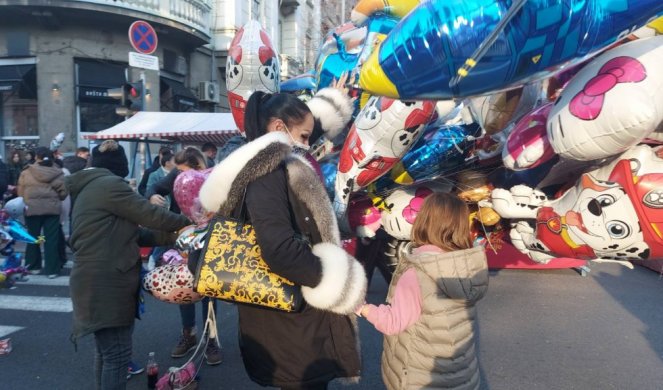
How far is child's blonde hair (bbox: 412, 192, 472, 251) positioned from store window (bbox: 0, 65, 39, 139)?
13.3 metres

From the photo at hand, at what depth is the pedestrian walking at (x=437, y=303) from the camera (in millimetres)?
1741

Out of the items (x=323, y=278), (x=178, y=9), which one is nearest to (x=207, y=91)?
(x=178, y=9)

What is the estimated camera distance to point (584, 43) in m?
1.76

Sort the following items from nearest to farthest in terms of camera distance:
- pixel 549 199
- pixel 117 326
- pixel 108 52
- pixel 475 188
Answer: pixel 117 326 < pixel 549 199 < pixel 475 188 < pixel 108 52

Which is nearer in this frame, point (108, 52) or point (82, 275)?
point (82, 275)

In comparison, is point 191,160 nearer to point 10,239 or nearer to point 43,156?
point 10,239

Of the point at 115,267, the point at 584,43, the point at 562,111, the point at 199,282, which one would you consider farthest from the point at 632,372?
the point at 115,267

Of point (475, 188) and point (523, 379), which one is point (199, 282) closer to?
point (475, 188)

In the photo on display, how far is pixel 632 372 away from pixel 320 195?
3076 mm

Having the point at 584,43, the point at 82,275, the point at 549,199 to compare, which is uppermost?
the point at 584,43

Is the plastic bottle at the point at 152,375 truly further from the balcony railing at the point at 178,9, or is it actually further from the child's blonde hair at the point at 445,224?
the balcony railing at the point at 178,9

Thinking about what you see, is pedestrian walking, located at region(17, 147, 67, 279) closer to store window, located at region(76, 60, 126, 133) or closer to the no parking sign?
the no parking sign

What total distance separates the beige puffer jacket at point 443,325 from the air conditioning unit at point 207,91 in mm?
14726

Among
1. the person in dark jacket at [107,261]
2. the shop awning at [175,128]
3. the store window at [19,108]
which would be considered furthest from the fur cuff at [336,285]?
the store window at [19,108]
